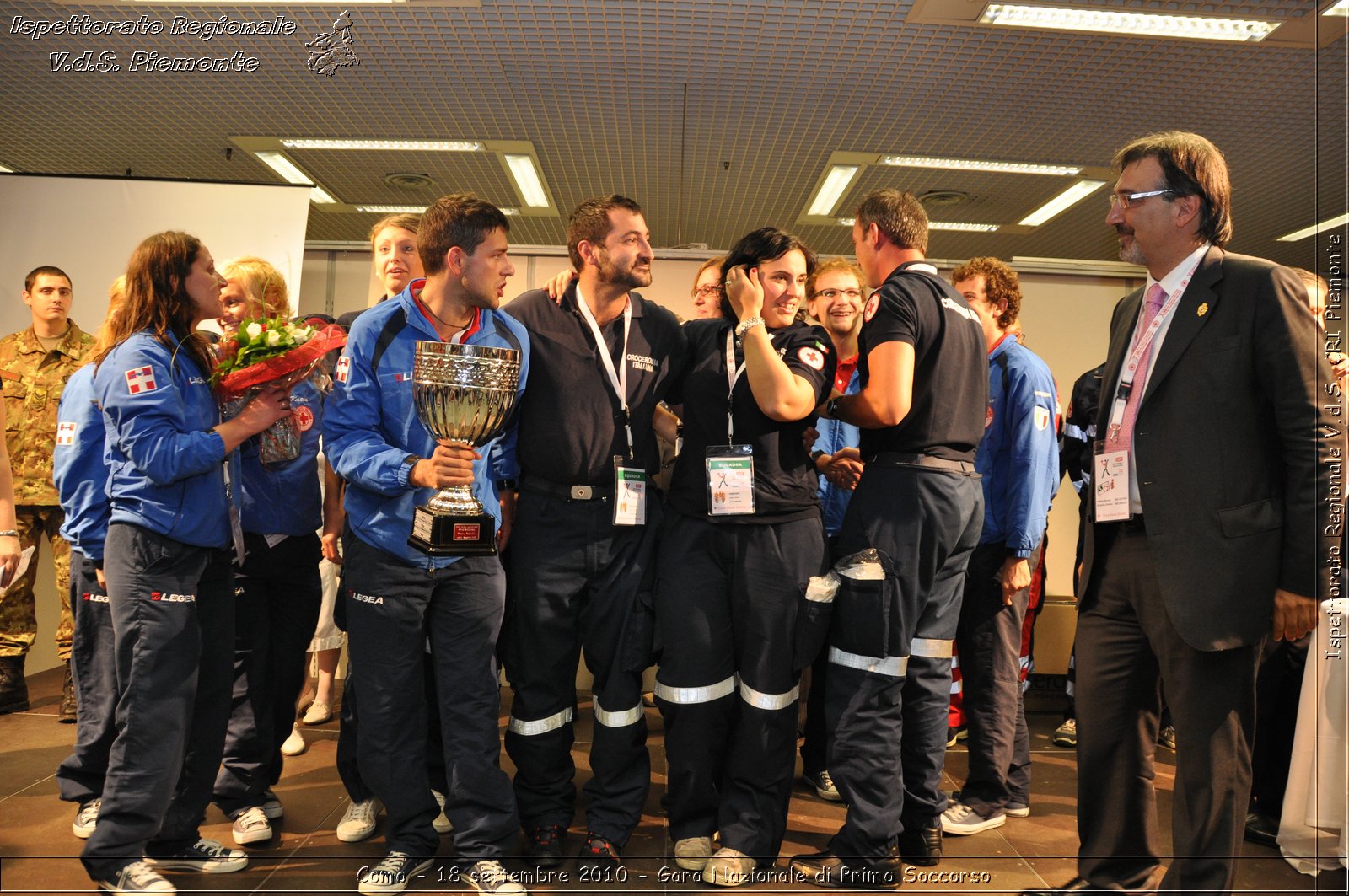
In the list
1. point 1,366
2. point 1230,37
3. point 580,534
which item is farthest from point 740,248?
point 1230,37

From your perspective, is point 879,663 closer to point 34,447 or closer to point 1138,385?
point 1138,385

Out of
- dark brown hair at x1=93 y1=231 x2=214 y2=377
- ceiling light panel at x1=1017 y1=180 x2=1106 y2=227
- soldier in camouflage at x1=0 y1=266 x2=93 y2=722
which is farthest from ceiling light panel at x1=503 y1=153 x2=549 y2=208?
dark brown hair at x1=93 y1=231 x2=214 y2=377

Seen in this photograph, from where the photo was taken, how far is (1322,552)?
195 centimetres

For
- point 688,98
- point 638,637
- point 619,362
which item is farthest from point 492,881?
point 688,98

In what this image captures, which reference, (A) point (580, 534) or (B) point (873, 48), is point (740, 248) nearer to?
(A) point (580, 534)

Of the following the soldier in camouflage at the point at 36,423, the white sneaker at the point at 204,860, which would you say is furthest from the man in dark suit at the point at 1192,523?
the soldier in camouflage at the point at 36,423

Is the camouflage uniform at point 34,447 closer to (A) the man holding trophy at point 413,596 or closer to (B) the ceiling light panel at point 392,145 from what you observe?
(A) the man holding trophy at point 413,596

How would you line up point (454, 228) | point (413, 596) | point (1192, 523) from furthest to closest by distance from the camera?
point (454, 228) < point (413, 596) < point (1192, 523)

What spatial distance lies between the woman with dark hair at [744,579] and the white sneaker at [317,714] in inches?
87.2

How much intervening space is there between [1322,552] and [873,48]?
4.66 meters

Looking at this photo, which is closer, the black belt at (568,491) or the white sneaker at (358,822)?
the black belt at (568,491)

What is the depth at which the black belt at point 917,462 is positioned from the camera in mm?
2576

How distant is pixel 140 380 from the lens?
2.34m

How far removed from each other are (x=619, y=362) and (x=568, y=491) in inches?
17.2
